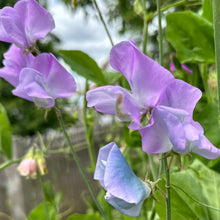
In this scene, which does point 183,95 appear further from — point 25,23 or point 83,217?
point 83,217

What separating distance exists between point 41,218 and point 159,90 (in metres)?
0.48

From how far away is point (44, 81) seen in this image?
31 centimetres

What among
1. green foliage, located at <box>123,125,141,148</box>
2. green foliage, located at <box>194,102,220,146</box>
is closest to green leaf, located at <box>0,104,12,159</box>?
green foliage, located at <box>123,125,141,148</box>

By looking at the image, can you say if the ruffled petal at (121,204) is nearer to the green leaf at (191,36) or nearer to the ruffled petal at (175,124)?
the ruffled petal at (175,124)

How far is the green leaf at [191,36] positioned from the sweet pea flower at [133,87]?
232mm

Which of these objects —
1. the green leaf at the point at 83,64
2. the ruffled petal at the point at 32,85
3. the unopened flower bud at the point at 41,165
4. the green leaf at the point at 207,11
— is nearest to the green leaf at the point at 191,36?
the green leaf at the point at 207,11

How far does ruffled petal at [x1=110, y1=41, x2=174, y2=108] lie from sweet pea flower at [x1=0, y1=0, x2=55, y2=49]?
120 mm

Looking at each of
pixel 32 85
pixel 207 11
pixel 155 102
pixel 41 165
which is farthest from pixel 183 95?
pixel 41 165

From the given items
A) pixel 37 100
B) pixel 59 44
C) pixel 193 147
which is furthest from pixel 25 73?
pixel 59 44

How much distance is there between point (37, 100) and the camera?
0.32 m

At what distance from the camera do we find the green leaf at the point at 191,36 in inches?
17.3

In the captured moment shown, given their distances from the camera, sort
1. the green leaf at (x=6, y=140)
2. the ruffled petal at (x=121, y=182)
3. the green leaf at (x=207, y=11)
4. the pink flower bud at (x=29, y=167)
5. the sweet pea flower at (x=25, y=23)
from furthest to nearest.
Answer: the pink flower bud at (x=29, y=167), the green leaf at (x=6, y=140), the green leaf at (x=207, y=11), the sweet pea flower at (x=25, y=23), the ruffled petal at (x=121, y=182)

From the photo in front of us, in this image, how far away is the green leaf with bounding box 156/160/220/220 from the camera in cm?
38

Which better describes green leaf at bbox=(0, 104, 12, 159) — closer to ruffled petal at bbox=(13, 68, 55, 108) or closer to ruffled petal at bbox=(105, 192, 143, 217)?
ruffled petal at bbox=(13, 68, 55, 108)
